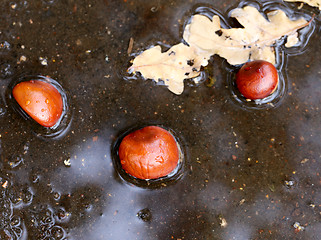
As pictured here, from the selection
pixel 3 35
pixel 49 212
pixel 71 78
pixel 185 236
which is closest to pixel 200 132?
pixel 185 236

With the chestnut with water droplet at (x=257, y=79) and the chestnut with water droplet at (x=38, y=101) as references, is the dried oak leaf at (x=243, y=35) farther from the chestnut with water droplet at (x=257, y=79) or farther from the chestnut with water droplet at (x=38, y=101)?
the chestnut with water droplet at (x=38, y=101)

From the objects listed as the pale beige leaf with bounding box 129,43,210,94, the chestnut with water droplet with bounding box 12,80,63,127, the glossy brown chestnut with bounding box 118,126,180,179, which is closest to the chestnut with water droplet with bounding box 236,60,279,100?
the pale beige leaf with bounding box 129,43,210,94

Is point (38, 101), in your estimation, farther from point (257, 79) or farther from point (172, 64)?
point (257, 79)

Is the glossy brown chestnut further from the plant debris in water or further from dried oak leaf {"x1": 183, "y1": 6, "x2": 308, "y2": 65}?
dried oak leaf {"x1": 183, "y1": 6, "x2": 308, "y2": 65}

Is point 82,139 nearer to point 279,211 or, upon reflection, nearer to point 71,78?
point 71,78

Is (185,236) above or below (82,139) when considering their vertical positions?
below
